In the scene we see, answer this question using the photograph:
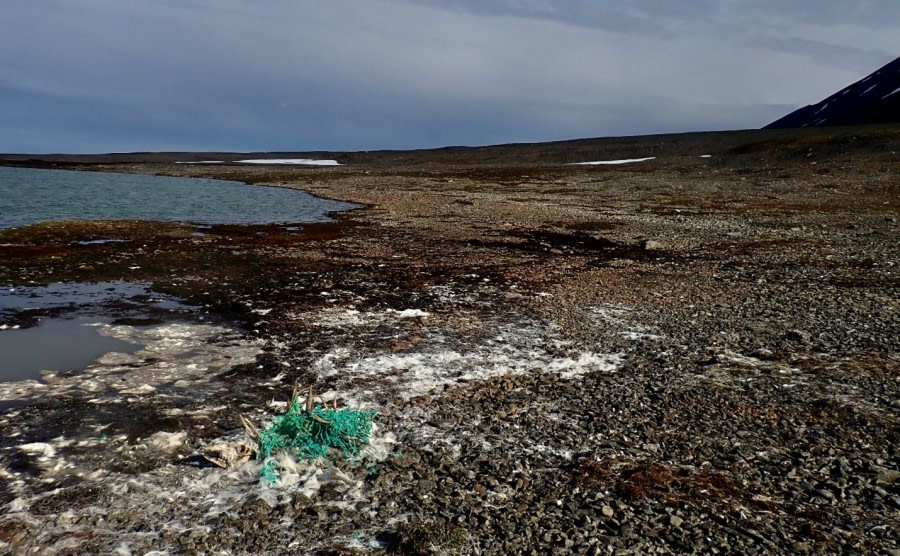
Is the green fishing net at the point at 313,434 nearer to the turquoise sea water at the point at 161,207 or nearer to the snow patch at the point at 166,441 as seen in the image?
the snow patch at the point at 166,441

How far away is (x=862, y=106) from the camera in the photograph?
143 m

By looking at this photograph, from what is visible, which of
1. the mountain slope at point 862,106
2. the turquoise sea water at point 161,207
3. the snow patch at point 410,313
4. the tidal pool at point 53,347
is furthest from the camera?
the mountain slope at point 862,106

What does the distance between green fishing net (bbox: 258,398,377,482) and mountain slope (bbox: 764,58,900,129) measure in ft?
471

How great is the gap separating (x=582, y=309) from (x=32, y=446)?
10.9 m

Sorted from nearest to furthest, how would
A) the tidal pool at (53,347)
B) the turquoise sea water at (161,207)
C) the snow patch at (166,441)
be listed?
1. the snow patch at (166,441)
2. the tidal pool at (53,347)
3. the turquoise sea water at (161,207)

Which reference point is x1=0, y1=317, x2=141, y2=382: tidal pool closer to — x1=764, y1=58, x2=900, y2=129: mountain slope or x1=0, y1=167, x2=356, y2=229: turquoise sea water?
x1=0, y1=167, x2=356, y2=229: turquoise sea water

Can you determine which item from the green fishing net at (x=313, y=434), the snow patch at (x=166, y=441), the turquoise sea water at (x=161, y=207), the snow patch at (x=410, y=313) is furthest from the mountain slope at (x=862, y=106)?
the snow patch at (x=166, y=441)

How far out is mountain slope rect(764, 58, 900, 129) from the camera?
128 meters

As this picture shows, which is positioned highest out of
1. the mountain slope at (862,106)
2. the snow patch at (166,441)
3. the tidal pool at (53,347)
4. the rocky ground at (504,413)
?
the mountain slope at (862,106)

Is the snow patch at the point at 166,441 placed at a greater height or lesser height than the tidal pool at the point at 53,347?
lesser

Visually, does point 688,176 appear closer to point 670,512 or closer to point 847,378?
point 847,378

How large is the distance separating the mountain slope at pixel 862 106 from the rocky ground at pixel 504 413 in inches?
5284

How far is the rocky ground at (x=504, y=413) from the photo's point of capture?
234 inches

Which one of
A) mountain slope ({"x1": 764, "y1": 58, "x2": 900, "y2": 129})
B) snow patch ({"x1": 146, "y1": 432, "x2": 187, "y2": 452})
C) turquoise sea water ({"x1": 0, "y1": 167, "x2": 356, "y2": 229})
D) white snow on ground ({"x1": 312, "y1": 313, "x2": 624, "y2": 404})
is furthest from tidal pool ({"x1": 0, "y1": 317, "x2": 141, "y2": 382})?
mountain slope ({"x1": 764, "y1": 58, "x2": 900, "y2": 129})
